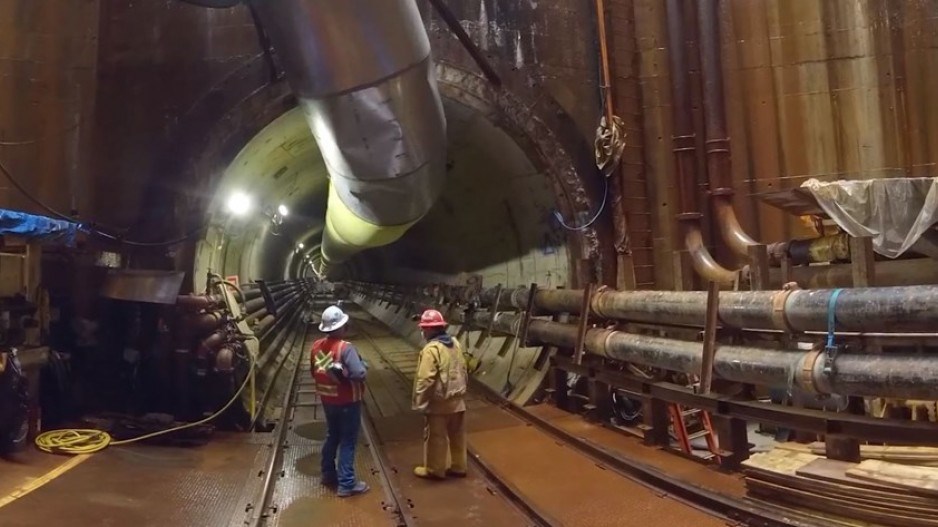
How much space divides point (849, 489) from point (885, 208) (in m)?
2.06

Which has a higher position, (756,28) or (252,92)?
(756,28)

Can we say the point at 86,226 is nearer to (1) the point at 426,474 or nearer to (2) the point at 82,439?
(2) the point at 82,439

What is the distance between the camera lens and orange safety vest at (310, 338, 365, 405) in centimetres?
488

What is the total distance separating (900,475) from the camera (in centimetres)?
326

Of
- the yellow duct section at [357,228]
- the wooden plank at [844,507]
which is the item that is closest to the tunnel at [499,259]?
the wooden plank at [844,507]

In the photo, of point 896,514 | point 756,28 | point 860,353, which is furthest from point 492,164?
point 896,514

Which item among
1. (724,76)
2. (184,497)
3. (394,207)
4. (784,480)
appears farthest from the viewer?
(724,76)

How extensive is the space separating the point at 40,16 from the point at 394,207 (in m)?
4.14

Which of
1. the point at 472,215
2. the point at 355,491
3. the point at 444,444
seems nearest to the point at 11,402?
the point at 355,491

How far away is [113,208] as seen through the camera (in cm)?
681

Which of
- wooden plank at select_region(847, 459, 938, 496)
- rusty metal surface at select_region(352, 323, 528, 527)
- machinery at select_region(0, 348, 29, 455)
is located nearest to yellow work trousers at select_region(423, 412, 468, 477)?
rusty metal surface at select_region(352, 323, 528, 527)

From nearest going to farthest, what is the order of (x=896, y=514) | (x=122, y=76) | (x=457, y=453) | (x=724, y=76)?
1. (x=896, y=514)
2. (x=457, y=453)
3. (x=122, y=76)
4. (x=724, y=76)

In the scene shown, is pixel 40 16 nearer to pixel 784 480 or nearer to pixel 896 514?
pixel 784 480

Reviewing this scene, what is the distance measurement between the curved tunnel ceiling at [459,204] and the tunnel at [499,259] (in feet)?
0.26
